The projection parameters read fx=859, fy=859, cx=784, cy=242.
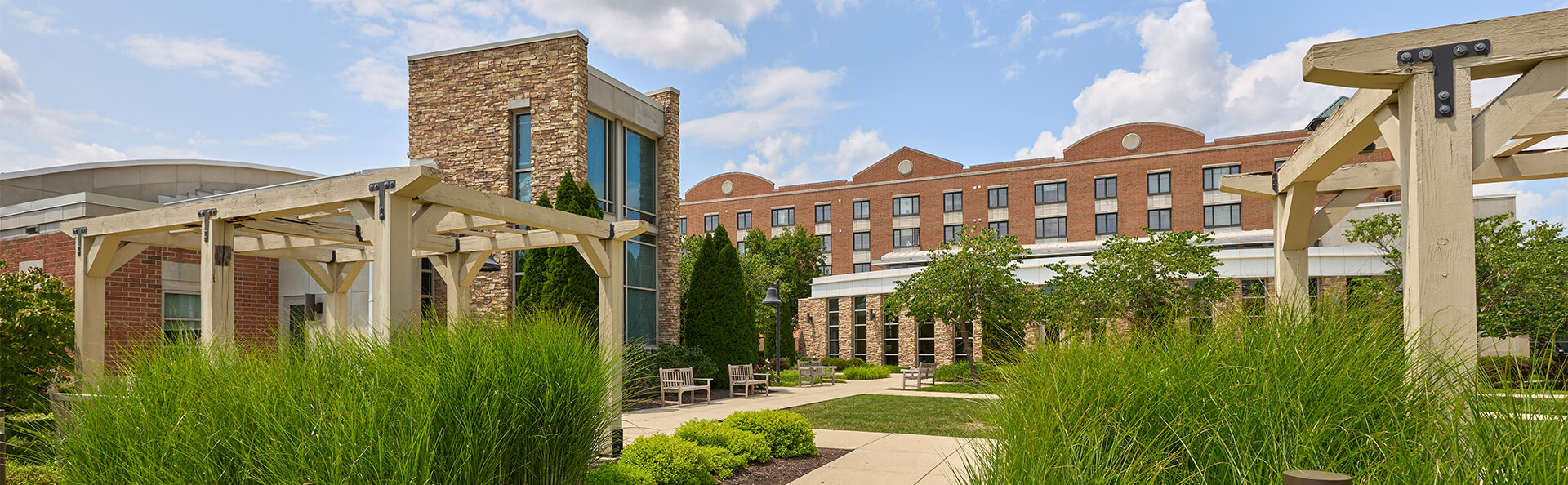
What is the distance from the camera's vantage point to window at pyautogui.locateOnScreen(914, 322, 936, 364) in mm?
31969

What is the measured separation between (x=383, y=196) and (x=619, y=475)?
112 inches

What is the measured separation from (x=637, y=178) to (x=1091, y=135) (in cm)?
3246

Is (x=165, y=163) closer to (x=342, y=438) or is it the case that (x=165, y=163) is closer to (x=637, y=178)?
(x=637, y=178)

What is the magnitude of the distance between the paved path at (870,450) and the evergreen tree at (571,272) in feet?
8.03

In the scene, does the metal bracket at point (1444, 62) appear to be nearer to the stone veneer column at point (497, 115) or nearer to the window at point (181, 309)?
the stone veneer column at point (497, 115)

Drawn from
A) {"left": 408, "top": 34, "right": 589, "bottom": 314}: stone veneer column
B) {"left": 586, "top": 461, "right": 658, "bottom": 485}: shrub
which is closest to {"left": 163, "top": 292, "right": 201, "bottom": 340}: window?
{"left": 408, "top": 34, "right": 589, "bottom": 314}: stone veneer column

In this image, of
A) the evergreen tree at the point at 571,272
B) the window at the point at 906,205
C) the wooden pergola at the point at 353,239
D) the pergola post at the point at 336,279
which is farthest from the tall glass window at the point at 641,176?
the window at the point at 906,205

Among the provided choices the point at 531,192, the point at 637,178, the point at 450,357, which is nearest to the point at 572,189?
the point at 531,192

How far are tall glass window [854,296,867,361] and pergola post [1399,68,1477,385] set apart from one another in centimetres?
3084

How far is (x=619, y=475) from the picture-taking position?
18.5 feet

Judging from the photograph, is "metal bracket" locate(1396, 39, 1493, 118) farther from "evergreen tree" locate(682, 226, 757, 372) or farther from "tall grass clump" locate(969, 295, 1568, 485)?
"evergreen tree" locate(682, 226, 757, 372)

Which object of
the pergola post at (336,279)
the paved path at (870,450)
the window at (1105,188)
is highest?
the window at (1105,188)

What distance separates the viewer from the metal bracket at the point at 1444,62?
4.13 meters

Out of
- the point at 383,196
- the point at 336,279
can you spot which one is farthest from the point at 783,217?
the point at 383,196
